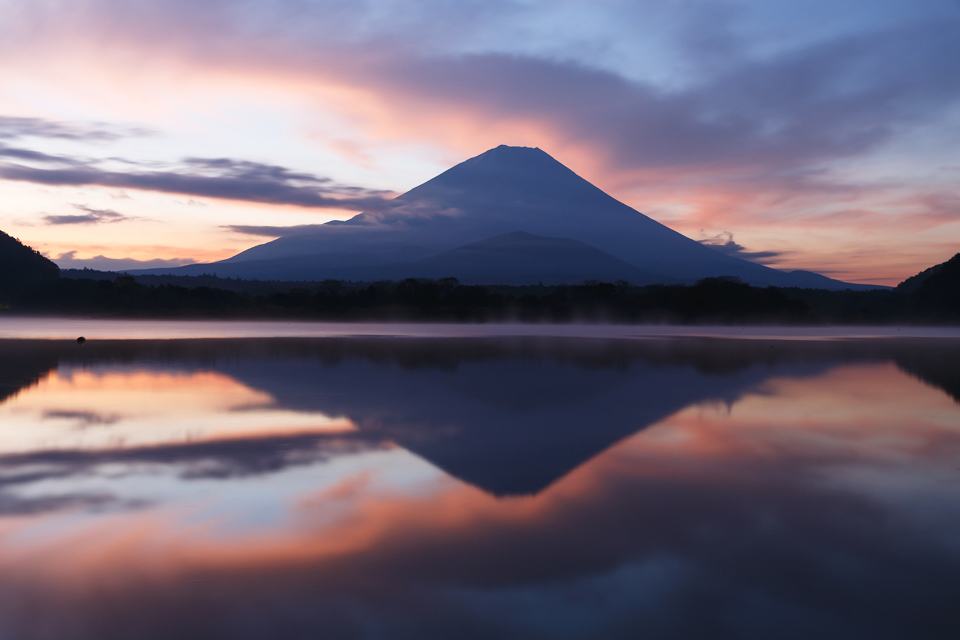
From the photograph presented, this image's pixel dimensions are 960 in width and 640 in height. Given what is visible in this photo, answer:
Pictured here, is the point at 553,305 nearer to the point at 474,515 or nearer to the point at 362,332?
the point at 362,332

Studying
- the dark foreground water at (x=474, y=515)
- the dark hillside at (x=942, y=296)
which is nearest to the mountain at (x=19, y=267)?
the dark hillside at (x=942, y=296)

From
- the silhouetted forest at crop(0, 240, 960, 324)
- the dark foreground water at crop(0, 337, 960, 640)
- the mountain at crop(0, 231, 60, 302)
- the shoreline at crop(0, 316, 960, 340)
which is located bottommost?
the dark foreground water at crop(0, 337, 960, 640)

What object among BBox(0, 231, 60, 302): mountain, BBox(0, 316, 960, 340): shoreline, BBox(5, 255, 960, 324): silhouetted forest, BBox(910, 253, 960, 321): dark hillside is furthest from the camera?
BBox(0, 231, 60, 302): mountain

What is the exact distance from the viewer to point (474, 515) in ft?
22.1

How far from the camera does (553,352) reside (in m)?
26.6

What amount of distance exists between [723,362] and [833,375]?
4.01m

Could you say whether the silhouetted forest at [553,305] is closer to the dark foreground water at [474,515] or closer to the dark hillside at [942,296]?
the dark hillside at [942,296]

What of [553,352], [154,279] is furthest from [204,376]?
[154,279]

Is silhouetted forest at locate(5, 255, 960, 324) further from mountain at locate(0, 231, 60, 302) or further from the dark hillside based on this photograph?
mountain at locate(0, 231, 60, 302)

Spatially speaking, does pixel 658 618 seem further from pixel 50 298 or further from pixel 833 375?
pixel 50 298

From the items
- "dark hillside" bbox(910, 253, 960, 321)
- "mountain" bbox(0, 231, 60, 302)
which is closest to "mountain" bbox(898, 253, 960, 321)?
"dark hillside" bbox(910, 253, 960, 321)

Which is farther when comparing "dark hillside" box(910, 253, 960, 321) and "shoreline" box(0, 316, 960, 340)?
"dark hillside" box(910, 253, 960, 321)

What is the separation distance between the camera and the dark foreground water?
4.77 metres

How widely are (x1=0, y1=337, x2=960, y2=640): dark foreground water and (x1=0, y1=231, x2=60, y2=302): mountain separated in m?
143
